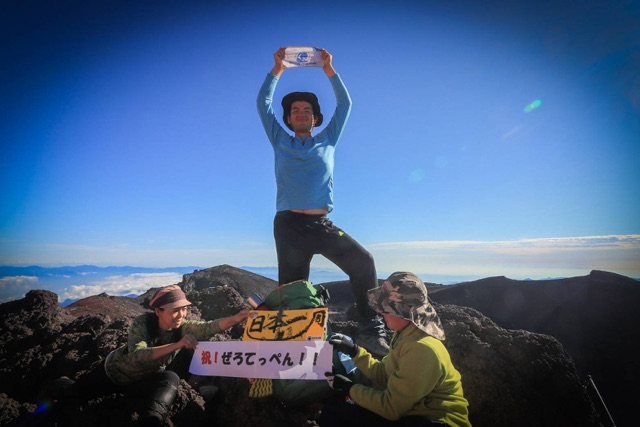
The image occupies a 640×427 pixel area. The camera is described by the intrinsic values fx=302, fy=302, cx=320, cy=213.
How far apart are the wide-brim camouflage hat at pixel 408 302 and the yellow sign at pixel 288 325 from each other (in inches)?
26.0

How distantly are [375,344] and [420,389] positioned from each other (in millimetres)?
1493

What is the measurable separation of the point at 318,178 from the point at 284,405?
2.51 m

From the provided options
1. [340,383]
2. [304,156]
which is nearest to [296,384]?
[340,383]

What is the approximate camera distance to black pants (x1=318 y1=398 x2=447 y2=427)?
7.11ft

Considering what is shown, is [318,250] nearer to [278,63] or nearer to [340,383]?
[340,383]

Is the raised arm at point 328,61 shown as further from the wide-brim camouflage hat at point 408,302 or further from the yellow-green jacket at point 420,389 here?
the yellow-green jacket at point 420,389

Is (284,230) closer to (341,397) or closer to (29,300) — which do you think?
(341,397)

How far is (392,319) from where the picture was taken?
254cm

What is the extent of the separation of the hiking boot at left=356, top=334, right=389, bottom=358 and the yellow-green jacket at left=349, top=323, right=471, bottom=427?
118 cm

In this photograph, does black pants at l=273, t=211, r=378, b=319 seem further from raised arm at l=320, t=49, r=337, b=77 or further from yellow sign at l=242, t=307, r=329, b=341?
raised arm at l=320, t=49, r=337, b=77

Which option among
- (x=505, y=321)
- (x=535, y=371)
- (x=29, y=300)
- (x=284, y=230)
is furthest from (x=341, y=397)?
(x=505, y=321)

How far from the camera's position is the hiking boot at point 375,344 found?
3.53 metres

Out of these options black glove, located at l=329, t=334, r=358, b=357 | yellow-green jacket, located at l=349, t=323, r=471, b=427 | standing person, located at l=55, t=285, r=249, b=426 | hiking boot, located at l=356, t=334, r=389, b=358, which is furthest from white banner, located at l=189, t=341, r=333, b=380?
hiking boot, located at l=356, t=334, r=389, b=358

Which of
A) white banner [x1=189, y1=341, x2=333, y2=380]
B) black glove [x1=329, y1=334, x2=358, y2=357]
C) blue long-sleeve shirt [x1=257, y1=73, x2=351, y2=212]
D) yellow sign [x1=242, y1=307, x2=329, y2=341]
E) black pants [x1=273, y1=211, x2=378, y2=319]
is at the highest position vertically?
blue long-sleeve shirt [x1=257, y1=73, x2=351, y2=212]
